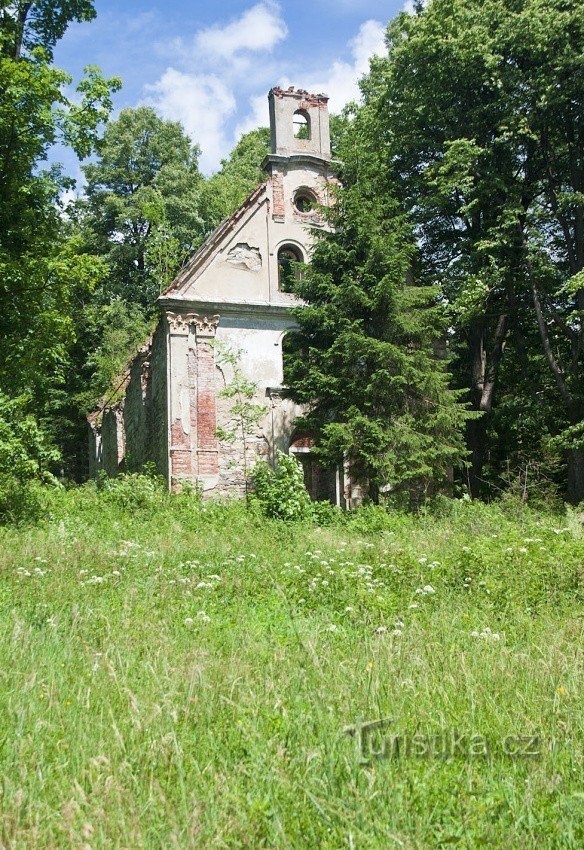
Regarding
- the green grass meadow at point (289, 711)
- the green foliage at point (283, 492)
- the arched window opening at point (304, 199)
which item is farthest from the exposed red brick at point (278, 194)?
the green grass meadow at point (289, 711)

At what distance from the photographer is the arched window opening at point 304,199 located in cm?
2248

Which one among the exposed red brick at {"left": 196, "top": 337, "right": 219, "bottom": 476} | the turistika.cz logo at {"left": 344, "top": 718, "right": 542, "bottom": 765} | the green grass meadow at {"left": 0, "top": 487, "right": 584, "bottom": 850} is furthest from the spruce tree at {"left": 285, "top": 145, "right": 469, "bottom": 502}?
the turistika.cz logo at {"left": 344, "top": 718, "right": 542, "bottom": 765}

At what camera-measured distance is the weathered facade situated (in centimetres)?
2020

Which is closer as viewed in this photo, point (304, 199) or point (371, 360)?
point (371, 360)

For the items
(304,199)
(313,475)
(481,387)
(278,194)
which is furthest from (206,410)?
(481,387)

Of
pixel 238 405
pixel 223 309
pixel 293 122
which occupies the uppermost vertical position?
pixel 293 122

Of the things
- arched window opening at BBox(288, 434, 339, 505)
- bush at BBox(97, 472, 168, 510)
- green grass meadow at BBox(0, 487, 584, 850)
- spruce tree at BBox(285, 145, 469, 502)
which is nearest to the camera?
green grass meadow at BBox(0, 487, 584, 850)

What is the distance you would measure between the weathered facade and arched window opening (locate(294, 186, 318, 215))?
0.03 metres

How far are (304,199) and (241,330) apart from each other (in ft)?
15.5

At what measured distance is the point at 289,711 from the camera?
386 centimetres

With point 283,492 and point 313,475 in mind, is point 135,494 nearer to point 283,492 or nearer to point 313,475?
point 283,492

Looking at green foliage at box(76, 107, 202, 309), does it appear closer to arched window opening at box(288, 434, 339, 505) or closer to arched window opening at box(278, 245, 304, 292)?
arched window opening at box(278, 245, 304, 292)

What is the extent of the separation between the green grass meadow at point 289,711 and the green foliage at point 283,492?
26.8 feet

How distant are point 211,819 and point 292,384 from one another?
15099 millimetres
